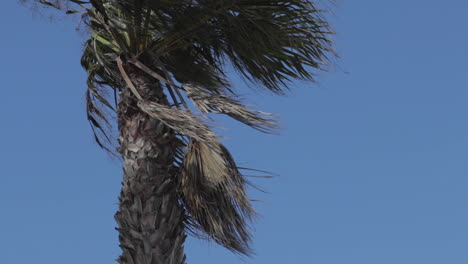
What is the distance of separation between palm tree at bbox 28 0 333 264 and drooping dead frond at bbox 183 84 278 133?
10 millimetres

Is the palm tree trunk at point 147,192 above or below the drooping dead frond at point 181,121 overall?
below

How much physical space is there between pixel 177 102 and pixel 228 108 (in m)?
0.69

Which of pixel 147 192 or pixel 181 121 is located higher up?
pixel 181 121

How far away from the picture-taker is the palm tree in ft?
26.1

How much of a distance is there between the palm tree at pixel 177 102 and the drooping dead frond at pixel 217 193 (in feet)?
0.03

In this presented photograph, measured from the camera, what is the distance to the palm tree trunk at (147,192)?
7910 millimetres

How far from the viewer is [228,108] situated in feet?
26.3

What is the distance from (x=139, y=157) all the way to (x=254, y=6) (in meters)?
2.03

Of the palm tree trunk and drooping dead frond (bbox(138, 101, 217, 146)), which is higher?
drooping dead frond (bbox(138, 101, 217, 146))

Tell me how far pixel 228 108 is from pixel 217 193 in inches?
34.2

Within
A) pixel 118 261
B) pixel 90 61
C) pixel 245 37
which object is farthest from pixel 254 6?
pixel 118 261

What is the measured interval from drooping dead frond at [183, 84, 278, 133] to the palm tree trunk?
0.45 meters

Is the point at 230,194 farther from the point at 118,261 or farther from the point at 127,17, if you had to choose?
the point at 127,17

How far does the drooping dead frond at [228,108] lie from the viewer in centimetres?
796
